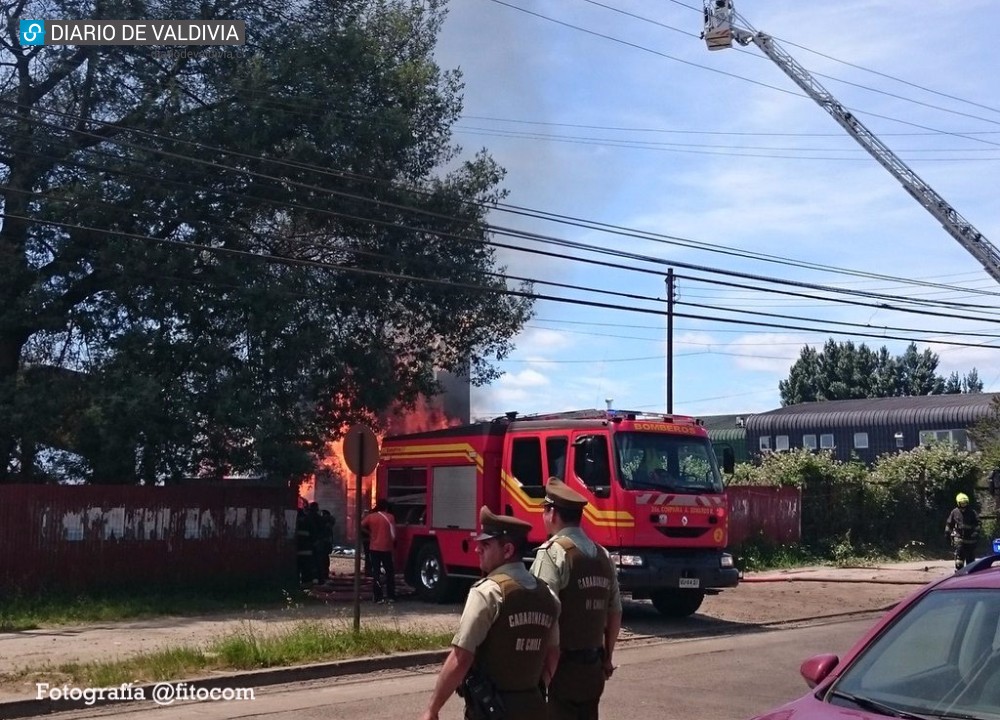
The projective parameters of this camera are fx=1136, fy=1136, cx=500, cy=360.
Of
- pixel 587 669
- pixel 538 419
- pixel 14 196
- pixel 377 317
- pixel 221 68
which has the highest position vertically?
pixel 221 68

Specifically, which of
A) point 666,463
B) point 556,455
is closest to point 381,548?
point 556,455

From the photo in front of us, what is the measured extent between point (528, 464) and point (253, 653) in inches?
255

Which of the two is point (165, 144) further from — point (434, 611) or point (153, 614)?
point (434, 611)

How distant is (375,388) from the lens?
69.3 ft

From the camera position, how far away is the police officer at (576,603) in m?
5.82

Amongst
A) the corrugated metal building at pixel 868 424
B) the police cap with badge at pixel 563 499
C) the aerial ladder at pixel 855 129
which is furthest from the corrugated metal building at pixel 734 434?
the police cap with badge at pixel 563 499

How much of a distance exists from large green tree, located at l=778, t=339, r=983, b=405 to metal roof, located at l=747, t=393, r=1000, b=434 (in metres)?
19.5

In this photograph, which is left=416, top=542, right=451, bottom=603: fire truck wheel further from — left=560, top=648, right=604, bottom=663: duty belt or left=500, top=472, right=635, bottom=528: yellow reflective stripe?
left=560, top=648, right=604, bottom=663: duty belt

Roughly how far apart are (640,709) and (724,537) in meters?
6.99

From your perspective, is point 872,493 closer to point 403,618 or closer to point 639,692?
point 403,618

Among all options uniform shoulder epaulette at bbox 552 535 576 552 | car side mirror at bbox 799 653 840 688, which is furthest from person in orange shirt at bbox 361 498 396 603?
car side mirror at bbox 799 653 840 688

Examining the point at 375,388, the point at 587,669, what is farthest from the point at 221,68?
the point at 587,669

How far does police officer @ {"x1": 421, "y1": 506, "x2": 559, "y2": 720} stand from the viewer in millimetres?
4750

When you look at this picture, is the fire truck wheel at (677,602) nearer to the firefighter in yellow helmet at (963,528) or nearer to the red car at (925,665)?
the firefighter in yellow helmet at (963,528)
